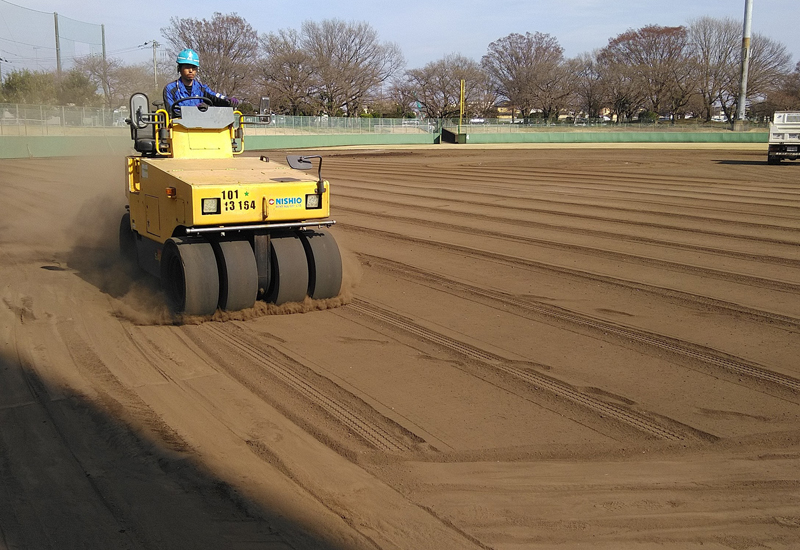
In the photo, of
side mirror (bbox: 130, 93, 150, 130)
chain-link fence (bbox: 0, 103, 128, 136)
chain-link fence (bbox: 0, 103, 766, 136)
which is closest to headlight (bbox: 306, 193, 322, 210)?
side mirror (bbox: 130, 93, 150, 130)

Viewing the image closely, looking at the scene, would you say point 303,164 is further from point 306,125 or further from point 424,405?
point 306,125

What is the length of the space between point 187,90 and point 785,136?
26.9 meters

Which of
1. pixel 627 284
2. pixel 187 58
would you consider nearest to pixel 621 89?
pixel 627 284

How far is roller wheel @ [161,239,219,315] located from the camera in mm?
7605

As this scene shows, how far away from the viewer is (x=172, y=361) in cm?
677

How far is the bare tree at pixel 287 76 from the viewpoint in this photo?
72.7 m

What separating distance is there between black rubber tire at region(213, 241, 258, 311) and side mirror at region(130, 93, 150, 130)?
1758mm

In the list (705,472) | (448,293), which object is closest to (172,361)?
(448,293)

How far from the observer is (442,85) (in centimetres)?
8556

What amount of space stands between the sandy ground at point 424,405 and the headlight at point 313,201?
3.75ft

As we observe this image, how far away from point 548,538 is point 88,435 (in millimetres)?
3184

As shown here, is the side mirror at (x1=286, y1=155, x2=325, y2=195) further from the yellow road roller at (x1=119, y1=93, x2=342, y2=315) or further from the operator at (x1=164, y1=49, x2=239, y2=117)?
Result: the operator at (x1=164, y1=49, x2=239, y2=117)

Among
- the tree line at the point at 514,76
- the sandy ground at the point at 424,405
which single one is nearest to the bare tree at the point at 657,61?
the tree line at the point at 514,76

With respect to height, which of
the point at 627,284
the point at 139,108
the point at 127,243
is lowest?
the point at 627,284
